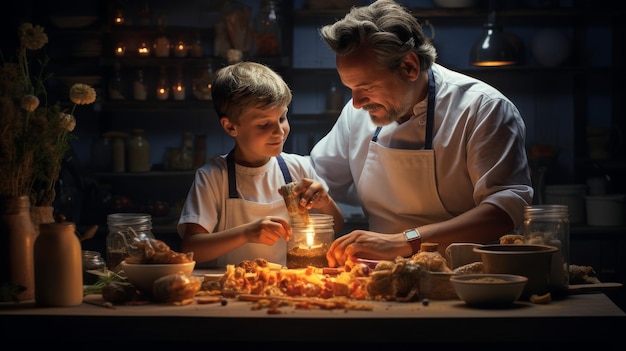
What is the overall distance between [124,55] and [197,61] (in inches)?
19.0

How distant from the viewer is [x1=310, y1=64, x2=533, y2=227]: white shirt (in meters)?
2.84

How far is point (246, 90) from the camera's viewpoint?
9.22 ft

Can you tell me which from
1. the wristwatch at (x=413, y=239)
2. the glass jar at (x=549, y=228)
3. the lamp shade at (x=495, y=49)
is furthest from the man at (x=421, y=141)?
the lamp shade at (x=495, y=49)

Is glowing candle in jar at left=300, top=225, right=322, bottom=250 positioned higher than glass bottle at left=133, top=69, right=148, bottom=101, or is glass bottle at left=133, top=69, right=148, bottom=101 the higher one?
glass bottle at left=133, top=69, right=148, bottom=101

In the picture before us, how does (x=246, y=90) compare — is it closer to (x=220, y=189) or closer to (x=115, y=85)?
(x=220, y=189)

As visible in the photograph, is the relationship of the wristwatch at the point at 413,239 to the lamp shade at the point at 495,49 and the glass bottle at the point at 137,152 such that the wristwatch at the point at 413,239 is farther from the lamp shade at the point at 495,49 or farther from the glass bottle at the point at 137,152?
the glass bottle at the point at 137,152

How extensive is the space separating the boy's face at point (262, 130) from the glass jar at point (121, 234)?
0.47 m

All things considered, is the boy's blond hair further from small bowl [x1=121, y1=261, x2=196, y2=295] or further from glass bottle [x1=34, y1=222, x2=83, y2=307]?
glass bottle [x1=34, y1=222, x2=83, y2=307]

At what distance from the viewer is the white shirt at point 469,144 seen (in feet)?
9.32

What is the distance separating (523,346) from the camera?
200 centimetres

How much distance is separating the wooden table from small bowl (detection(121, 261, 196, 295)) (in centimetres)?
11

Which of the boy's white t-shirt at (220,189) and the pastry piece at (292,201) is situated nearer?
the pastry piece at (292,201)

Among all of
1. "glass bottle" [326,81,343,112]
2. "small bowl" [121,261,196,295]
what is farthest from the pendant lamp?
"small bowl" [121,261,196,295]

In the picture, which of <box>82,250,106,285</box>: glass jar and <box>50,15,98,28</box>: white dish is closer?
<box>82,250,106,285</box>: glass jar
